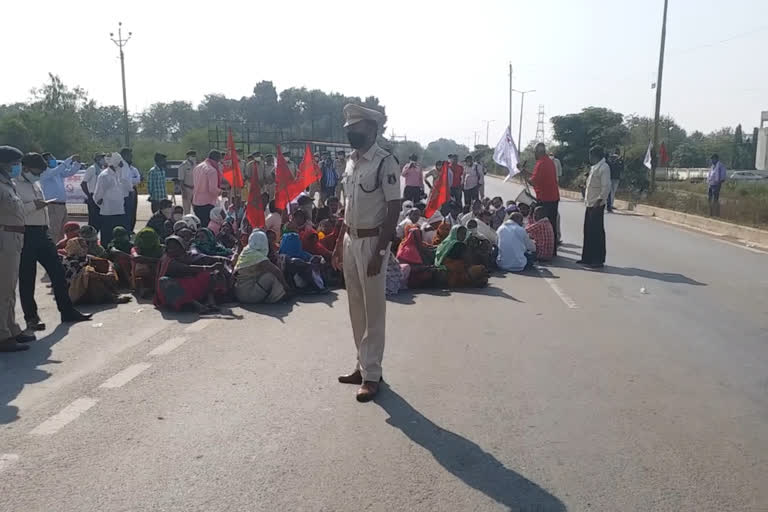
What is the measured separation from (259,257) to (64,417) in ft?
13.9

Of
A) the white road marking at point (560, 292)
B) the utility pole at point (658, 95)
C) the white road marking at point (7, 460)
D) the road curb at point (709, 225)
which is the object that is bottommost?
the white road marking at point (7, 460)

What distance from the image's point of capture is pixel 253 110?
102938 millimetres

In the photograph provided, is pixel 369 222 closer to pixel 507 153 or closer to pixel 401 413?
pixel 401 413

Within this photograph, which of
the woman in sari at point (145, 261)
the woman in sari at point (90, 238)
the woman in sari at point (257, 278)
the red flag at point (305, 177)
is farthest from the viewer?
the red flag at point (305, 177)

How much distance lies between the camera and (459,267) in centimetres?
977

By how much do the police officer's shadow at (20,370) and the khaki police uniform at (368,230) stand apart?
2480 mm

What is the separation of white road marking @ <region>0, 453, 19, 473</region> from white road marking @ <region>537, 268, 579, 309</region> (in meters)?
6.25

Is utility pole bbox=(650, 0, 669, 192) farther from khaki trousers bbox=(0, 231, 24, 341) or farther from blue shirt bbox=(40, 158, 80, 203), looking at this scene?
khaki trousers bbox=(0, 231, 24, 341)

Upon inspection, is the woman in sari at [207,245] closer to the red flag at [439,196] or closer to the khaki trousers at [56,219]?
the khaki trousers at [56,219]

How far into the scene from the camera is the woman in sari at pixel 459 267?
972 centimetres

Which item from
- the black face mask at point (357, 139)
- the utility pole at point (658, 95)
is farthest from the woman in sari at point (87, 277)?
the utility pole at point (658, 95)

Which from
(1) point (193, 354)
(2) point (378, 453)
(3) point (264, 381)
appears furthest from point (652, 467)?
(1) point (193, 354)

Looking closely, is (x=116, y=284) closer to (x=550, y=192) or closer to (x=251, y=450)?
(x=251, y=450)

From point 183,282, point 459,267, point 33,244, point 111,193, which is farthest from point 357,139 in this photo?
point 111,193
